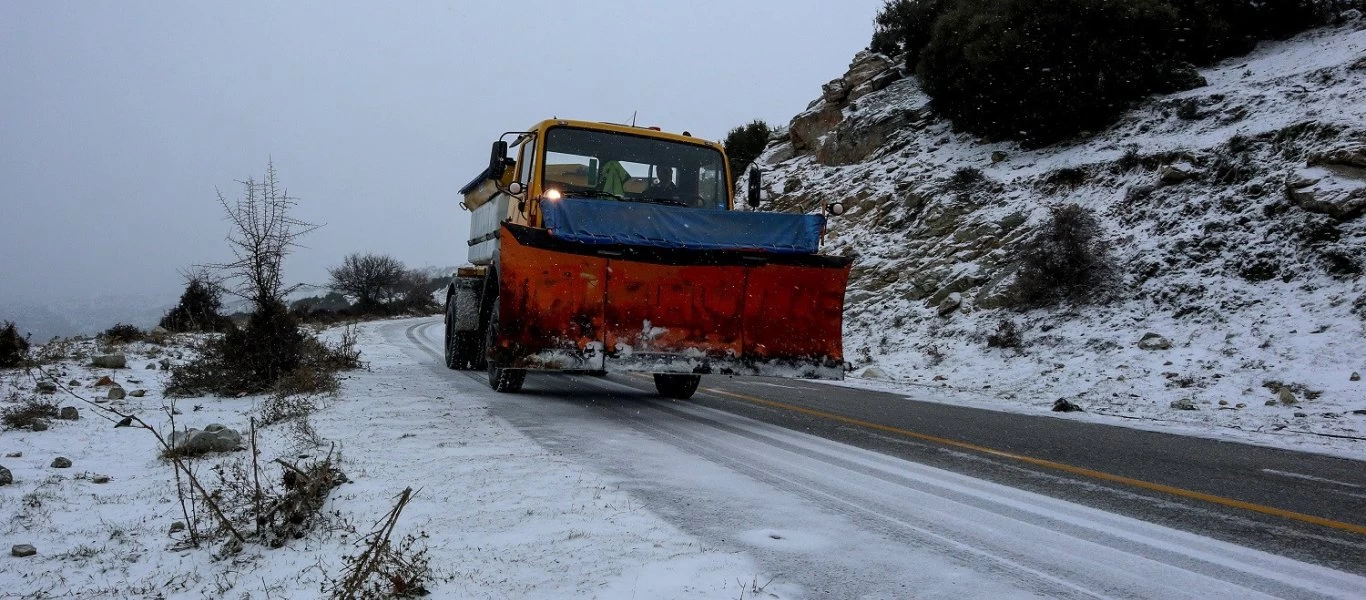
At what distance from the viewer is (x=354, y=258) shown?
66000 mm

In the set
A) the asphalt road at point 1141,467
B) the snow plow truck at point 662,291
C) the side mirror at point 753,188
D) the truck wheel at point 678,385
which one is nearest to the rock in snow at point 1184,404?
the asphalt road at point 1141,467

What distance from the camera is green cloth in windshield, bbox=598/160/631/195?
28.4 ft

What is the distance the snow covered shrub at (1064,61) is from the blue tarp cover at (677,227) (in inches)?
481

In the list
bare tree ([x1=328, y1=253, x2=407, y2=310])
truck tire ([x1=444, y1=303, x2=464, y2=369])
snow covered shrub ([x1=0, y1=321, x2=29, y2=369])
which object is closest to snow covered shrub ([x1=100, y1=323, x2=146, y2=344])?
snow covered shrub ([x1=0, y1=321, x2=29, y2=369])

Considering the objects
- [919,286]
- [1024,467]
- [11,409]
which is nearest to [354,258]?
[919,286]

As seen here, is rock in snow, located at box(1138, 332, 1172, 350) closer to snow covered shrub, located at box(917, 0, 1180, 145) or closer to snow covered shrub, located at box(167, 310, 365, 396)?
snow covered shrub, located at box(917, 0, 1180, 145)

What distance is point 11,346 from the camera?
1116 centimetres

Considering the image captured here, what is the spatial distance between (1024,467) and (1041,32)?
48.8 ft

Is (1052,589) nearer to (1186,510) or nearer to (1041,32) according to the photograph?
(1186,510)

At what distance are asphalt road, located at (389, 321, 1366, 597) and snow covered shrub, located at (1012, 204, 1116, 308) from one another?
20.3 feet

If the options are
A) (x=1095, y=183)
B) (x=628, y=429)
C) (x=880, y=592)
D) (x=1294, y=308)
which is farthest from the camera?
(x=1095, y=183)

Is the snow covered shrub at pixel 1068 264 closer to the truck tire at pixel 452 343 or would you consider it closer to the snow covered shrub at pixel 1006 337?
Result: the snow covered shrub at pixel 1006 337

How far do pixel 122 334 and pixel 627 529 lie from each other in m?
16.0

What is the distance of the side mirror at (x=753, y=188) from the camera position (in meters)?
9.59
